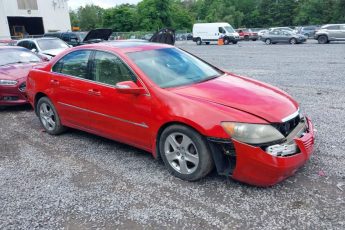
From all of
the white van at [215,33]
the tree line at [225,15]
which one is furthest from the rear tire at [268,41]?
the tree line at [225,15]

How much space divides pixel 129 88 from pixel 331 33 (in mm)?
27215

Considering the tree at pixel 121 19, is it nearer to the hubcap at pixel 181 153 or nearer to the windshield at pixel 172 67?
the windshield at pixel 172 67

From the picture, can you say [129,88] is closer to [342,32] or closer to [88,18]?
[342,32]

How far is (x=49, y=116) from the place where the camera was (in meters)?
5.72

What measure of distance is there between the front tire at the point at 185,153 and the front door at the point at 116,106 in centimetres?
31

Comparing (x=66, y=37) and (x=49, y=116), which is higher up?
(x=66, y=37)

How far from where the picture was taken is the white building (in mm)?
41906

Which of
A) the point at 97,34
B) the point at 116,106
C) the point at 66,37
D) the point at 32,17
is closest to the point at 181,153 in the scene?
the point at 116,106

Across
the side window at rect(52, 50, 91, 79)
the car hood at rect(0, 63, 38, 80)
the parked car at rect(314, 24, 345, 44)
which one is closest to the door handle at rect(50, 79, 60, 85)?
the side window at rect(52, 50, 91, 79)

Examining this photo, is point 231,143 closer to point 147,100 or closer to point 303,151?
point 303,151

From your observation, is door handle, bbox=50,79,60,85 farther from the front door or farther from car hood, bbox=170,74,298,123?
car hood, bbox=170,74,298,123

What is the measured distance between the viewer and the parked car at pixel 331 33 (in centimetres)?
2644

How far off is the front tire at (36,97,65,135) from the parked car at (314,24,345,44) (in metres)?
26.6

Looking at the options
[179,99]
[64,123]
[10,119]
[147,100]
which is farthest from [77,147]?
[10,119]
